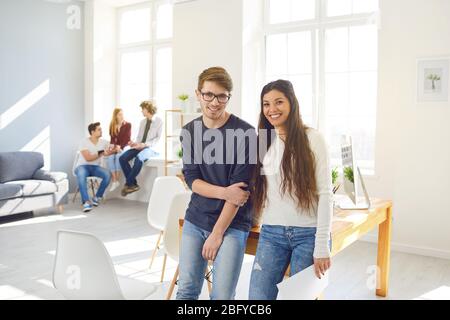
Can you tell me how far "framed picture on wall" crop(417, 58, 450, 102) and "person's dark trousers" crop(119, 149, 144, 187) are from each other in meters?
4.15

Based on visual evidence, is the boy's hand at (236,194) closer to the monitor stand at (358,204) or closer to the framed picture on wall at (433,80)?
the monitor stand at (358,204)

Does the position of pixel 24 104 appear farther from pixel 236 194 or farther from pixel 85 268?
pixel 236 194

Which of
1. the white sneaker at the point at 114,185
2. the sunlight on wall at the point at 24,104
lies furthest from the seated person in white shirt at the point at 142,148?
the sunlight on wall at the point at 24,104

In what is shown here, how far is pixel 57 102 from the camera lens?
295 inches

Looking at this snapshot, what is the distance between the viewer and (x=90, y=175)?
704 centimetres

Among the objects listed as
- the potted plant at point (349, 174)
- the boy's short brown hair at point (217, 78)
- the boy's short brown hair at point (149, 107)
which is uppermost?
the boy's short brown hair at point (149, 107)

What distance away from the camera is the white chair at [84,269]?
1938 millimetres

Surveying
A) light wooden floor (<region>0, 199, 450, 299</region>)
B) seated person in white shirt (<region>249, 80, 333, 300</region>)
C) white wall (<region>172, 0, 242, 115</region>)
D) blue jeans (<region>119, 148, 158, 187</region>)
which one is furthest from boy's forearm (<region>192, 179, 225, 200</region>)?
blue jeans (<region>119, 148, 158, 187</region>)

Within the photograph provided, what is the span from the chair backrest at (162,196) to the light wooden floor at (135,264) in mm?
513

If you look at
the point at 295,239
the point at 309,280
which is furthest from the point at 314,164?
the point at 309,280

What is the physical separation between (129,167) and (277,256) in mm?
5516

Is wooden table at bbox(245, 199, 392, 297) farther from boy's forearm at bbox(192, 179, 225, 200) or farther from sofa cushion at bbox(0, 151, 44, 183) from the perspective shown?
sofa cushion at bbox(0, 151, 44, 183)

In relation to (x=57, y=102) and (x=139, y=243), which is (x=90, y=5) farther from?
(x=139, y=243)

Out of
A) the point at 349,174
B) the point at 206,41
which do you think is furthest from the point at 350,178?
the point at 206,41
